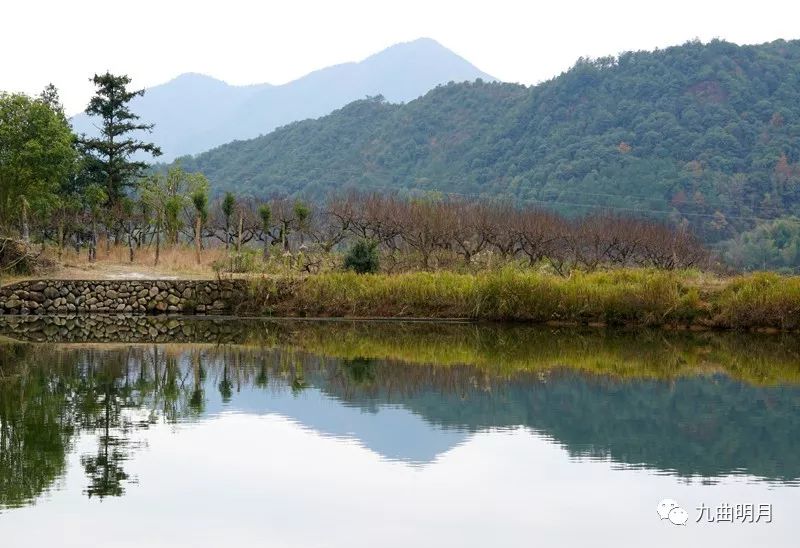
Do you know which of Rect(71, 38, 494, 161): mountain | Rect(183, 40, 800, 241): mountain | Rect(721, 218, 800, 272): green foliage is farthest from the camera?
Rect(71, 38, 494, 161): mountain

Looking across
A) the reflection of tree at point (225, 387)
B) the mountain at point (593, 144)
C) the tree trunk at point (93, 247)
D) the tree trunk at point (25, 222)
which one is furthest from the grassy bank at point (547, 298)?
the mountain at point (593, 144)

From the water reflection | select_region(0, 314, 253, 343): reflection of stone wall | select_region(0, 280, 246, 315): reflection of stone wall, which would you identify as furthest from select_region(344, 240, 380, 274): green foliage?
the water reflection

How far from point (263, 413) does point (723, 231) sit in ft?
146

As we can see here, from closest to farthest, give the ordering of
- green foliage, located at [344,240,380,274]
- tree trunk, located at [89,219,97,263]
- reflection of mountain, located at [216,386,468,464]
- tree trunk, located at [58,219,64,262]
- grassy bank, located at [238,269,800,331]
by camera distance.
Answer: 1. reflection of mountain, located at [216,386,468,464]
2. grassy bank, located at [238,269,800,331]
3. green foliage, located at [344,240,380,274]
4. tree trunk, located at [58,219,64,262]
5. tree trunk, located at [89,219,97,263]

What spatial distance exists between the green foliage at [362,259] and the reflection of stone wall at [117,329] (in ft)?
13.2

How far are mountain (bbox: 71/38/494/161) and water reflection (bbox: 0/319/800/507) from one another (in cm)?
15126

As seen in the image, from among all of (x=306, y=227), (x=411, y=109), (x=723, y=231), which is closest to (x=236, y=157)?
(x=411, y=109)

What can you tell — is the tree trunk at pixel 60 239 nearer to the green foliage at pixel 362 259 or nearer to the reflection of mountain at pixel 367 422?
the green foliage at pixel 362 259

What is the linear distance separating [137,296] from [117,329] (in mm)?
3551

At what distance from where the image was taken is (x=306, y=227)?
108ft

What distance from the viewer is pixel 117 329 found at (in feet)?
64.8

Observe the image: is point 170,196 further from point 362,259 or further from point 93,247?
point 362,259

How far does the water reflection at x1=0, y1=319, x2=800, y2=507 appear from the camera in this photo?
9461 millimetres

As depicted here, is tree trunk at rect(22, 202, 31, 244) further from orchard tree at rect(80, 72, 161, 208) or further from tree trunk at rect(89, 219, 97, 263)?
orchard tree at rect(80, 72, 161, 208)
